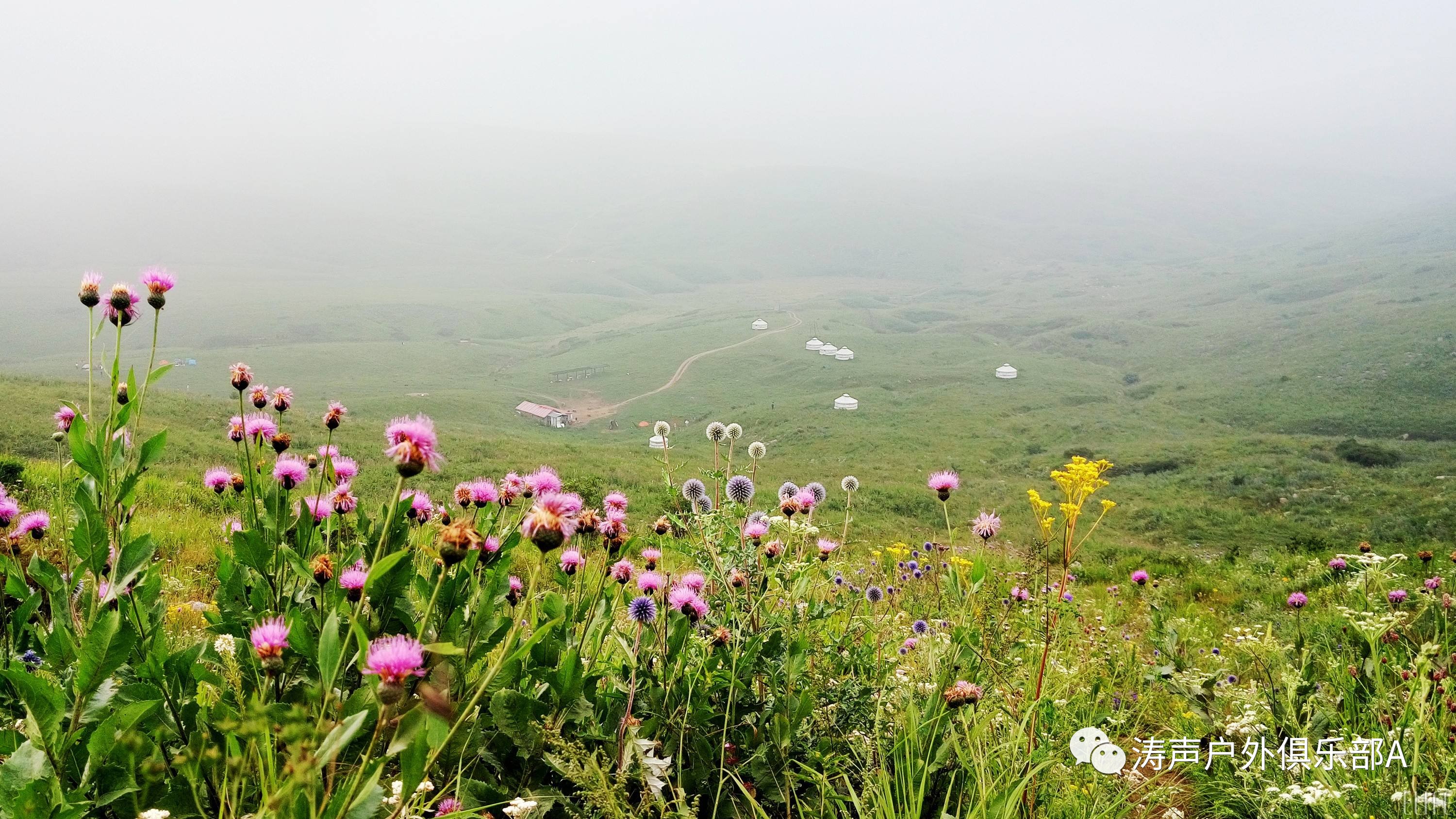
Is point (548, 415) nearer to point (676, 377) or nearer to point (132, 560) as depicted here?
point (676, 377)

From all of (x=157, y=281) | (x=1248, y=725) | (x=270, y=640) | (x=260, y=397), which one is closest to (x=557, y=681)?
(x=270, y=640)

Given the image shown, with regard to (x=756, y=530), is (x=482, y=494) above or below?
above

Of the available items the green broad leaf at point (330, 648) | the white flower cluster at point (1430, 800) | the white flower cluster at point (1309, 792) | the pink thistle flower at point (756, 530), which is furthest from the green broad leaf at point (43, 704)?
the white flower cluster at point (1430, 800)

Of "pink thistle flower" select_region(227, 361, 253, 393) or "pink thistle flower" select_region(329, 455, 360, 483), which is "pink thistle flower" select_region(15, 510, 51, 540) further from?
"pink thistle flower" select_region(329, 455, 360, 483)

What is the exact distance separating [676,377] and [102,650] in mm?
107994

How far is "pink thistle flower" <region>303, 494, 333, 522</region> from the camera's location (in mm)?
2633

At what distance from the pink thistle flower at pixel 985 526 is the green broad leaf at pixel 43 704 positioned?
2.94 m

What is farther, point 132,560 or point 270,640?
point 132,560

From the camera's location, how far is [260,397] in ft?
9.84

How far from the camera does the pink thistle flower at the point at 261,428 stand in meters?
2.84

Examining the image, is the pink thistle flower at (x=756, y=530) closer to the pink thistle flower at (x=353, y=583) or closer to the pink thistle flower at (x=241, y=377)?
the pink thistle flower at (x=353, y=583)

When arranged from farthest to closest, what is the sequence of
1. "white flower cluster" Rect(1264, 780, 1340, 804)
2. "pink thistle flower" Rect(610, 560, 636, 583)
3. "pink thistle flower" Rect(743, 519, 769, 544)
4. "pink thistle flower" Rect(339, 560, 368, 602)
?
1. "pink thistle flower" Rect(743, 519, 769, 544)
2. "pink thistle flower" Rect(610, 560, 636, 583)
3. "white flower cluster" Rect(1264, 780, 1340, 804)
4. "pink thistle flower" Rect(339, 560, 368, 602)

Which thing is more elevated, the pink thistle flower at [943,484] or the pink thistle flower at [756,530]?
the pink thistle flower at [943,484]

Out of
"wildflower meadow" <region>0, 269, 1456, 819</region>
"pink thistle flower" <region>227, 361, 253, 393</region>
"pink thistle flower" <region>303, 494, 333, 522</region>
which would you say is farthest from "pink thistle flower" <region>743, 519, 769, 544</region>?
"pink thistle flower" <region>227, 361, 253, 393</region>
